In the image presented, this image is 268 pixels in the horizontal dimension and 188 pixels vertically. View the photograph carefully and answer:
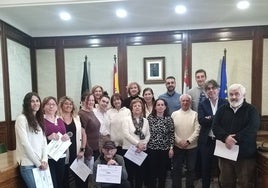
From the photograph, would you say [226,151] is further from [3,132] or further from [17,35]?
[17,35]

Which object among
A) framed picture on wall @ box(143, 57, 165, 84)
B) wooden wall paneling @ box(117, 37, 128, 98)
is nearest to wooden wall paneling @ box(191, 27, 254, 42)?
framed picture on wall @ box(143, 57, 165, 84)

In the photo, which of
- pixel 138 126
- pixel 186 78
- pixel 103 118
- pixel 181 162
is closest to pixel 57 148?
pixel 103 118

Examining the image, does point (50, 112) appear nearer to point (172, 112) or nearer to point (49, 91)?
point (172, 112)

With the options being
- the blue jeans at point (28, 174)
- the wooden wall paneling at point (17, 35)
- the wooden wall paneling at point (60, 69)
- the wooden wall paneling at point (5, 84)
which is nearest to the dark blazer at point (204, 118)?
the blue jeans at point (28, 174)

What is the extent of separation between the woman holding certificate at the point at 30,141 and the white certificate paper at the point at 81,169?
527mm

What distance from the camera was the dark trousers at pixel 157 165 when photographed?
2.91 metres

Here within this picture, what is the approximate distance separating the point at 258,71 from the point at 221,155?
311 cm

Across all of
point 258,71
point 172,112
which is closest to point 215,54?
point 258,71

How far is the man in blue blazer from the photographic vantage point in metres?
2.80

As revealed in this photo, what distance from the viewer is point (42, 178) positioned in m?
2.21

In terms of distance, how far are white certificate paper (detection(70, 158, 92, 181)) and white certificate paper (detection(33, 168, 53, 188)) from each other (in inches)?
17.3

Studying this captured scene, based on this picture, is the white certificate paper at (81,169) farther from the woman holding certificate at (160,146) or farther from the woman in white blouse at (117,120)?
the woman holding certificate at (160,146)

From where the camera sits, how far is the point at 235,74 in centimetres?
495

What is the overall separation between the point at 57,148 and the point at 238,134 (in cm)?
169
